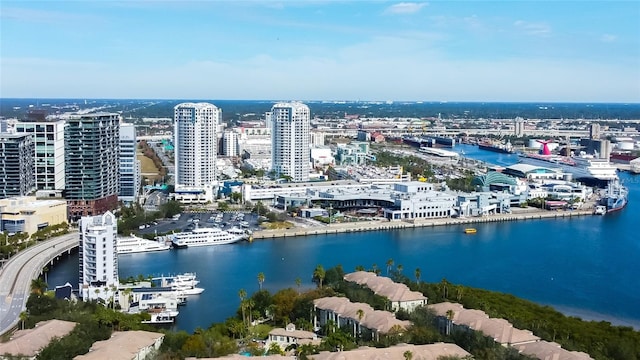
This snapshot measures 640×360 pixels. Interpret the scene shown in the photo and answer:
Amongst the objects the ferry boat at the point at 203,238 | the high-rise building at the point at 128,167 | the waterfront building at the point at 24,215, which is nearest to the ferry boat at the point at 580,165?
the ferry boat at the point at 203,238

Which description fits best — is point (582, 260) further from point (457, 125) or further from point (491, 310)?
point (457, 125)

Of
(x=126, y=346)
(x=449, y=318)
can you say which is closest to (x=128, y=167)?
(x=126, y=346)

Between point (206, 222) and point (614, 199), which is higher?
point (614, 199)

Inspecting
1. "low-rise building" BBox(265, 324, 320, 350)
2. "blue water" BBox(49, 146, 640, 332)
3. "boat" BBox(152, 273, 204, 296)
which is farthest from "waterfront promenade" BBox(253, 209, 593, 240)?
"low-rise building" BBox(265, 324, 320, 350)

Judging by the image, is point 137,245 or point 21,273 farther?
point 137,245

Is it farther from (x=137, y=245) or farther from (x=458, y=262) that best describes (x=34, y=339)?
(x=458, y=262)
